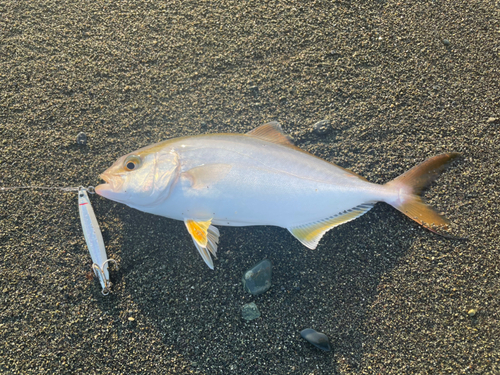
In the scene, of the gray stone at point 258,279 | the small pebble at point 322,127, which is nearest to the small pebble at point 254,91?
the small pebble at point 322,127

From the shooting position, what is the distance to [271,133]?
2113mm

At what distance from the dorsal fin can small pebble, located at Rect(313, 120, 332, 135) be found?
0.90 feet

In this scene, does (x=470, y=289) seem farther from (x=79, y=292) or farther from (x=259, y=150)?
(x=79, y=292)

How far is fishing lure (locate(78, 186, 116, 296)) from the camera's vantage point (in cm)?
209

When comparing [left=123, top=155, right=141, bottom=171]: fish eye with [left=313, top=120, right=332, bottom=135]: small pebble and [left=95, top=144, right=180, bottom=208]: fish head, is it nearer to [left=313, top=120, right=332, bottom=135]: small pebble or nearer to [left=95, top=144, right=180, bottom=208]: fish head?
[left=95, top=144, right=180, bottom=208]: fish head

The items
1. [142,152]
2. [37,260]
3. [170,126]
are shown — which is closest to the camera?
[142,152]

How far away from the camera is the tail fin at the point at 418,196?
205cm

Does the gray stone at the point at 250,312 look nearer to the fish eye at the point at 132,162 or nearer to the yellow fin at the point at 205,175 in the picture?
the yellow fin at the point at 205,175

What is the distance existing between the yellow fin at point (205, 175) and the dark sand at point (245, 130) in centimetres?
41

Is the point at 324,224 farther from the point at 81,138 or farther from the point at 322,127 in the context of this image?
the point at 81,138

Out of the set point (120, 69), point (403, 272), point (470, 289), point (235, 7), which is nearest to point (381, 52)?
point (235, 7)

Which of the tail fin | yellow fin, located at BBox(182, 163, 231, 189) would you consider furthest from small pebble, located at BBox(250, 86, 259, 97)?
the tail fin

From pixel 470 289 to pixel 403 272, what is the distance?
18.2 inches

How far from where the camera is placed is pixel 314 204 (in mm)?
2018
